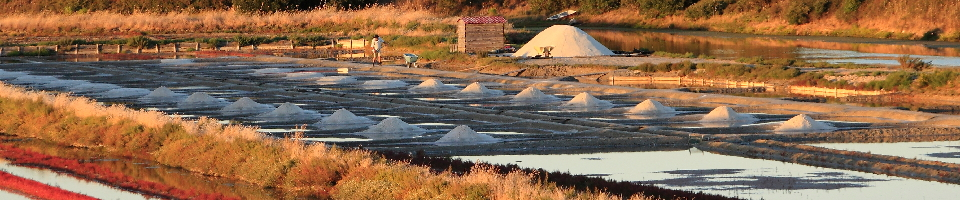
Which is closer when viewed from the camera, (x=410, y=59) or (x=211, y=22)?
(x=410, y=59)

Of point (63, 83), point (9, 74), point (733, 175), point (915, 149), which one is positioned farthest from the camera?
point (9, 74)

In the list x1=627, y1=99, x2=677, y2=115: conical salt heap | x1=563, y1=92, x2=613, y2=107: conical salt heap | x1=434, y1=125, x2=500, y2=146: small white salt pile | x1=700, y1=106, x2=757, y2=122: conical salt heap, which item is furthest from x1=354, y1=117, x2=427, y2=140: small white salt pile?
x1=563, y1=92, x2=613, y2=107: conical salt heap

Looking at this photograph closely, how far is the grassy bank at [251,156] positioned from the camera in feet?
41.0

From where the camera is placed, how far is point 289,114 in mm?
23125

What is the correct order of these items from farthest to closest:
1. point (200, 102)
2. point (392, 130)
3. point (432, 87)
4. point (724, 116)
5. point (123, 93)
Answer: point (432, 87)
point (123, 93)
point (200, 102)
point (724, 116)
point (392, 130)

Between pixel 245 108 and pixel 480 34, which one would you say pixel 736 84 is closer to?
pixel 245 108

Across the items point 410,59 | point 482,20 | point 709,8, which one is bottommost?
point 410,59

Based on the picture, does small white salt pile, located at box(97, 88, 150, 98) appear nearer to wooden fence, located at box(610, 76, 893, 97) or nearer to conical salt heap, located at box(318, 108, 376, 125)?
conical salt heap, located at box(318, 108, 376, 125)

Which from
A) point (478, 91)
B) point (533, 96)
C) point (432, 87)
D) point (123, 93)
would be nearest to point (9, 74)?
point (123, 93)

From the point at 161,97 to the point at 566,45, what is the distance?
49.5 ft

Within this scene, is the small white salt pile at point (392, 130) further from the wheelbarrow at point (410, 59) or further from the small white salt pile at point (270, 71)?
the wheelbarrow at point (410, 59)

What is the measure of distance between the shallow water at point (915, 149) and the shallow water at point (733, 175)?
5.57 feet

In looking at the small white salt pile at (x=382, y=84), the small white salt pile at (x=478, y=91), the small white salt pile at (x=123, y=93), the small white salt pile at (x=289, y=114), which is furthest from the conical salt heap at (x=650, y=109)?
the small white salt pile at (x=123, y=93)

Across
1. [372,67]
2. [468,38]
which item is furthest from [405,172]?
[468,38]
